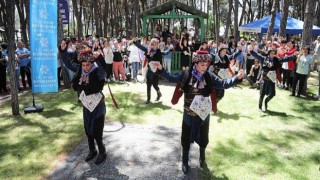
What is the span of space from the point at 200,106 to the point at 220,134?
104 inches

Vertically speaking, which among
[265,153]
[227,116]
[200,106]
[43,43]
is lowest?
[265,153]

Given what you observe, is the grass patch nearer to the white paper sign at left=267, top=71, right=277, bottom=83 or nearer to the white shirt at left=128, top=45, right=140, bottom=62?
the white paper sign at left=267, top=71, right=277, bottom=83

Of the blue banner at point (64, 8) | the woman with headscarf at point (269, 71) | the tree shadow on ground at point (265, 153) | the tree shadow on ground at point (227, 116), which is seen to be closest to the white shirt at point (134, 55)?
the blue banner at point (64, 8)

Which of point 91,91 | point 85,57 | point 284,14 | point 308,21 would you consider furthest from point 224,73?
point 284,14

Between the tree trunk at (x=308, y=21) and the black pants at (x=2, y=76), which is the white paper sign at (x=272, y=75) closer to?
the tree trunk at (x=308, y=21)

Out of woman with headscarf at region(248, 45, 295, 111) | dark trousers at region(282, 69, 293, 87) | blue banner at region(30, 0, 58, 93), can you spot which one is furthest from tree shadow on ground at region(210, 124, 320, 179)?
dark trousers at region(282, 69, 293, 87)

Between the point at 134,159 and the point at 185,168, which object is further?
the point at 134,159

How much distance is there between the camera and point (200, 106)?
202 inches

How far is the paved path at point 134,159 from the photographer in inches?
211

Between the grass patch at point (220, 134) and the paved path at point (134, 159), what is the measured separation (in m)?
0.30

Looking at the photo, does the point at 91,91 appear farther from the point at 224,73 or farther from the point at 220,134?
the point at 224,73

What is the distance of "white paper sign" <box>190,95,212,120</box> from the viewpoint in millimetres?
5133

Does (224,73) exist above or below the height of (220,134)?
above

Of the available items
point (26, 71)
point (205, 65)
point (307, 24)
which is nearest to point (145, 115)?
point (205, 65)
